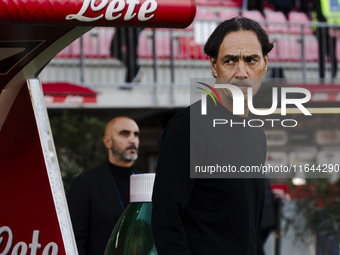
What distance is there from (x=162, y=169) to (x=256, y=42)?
0.60 m

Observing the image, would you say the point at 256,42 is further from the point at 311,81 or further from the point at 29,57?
the point at 311,81

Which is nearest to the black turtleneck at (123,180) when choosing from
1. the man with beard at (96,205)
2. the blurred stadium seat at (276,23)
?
the man with beard at (96,205)

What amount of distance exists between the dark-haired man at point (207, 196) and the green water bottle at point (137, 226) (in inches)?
14.3

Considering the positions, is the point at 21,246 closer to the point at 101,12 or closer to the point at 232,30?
the point at 101,12

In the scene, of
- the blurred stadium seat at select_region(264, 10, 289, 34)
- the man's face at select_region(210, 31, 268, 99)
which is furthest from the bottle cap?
the blurred stadium seat at select_region(264, 10, 289, 34)

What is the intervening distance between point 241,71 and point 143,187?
644 mm

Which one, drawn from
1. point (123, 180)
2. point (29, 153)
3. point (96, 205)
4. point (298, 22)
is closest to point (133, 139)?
point (123, 180)

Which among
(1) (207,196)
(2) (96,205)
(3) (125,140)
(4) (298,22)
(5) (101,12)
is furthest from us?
(4) (298,22)

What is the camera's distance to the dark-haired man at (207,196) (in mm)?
2625

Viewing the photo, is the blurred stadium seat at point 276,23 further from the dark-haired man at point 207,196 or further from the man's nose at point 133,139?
the dark-haired man at point 207,196

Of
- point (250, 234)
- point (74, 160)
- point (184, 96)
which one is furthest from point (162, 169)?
point (184, 96)

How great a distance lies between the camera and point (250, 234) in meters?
2.71

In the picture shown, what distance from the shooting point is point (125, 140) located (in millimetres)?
6211

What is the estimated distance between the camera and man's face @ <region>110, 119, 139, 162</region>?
6000mm
